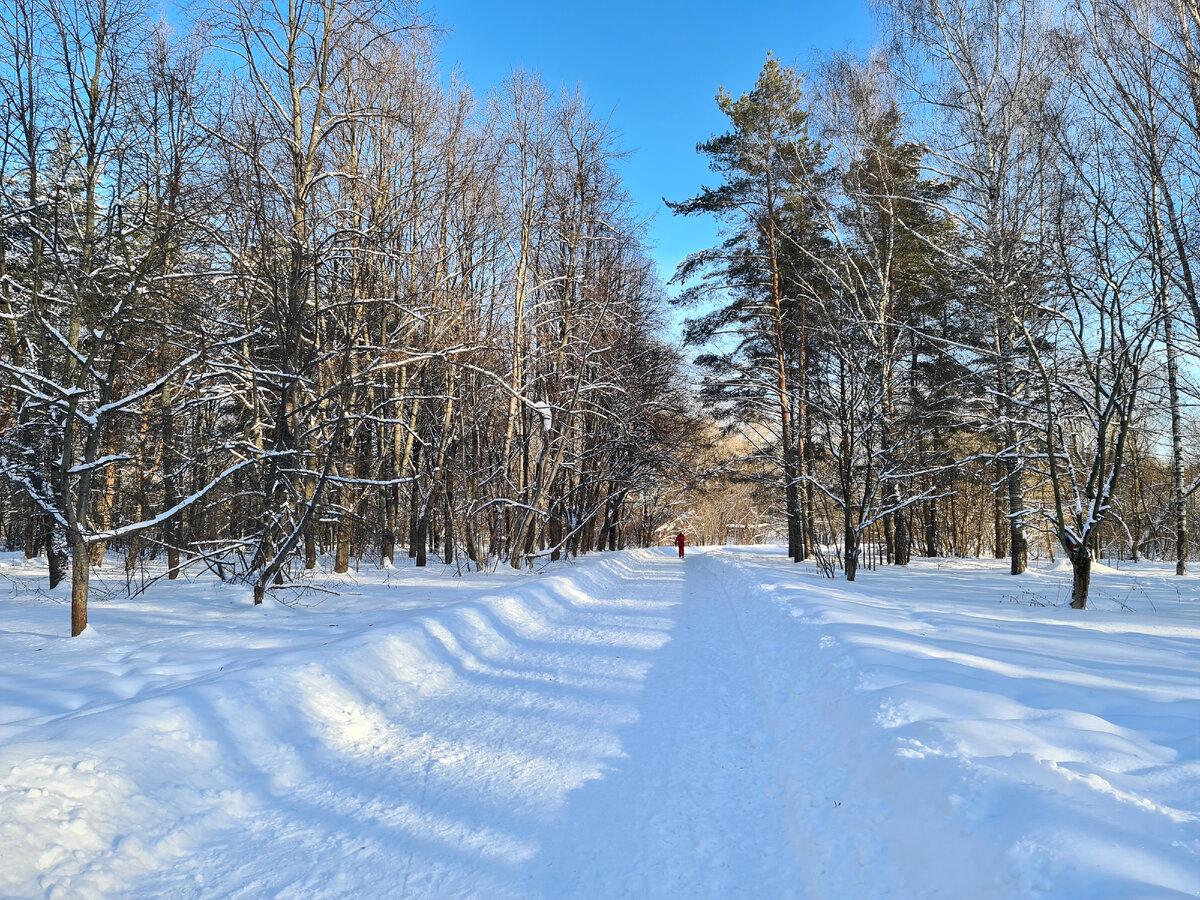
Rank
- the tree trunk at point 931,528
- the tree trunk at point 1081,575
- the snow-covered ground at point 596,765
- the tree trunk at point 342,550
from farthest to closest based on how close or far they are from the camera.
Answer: the tree trunk at point 931,528
the tree trunk at point 342,550
the tree trunk at point 1081,575
the snow-covered ground at point 596,765

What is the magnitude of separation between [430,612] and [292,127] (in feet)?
26.9

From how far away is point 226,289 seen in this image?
991 centimetres

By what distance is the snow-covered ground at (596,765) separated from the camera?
2354 millimetres

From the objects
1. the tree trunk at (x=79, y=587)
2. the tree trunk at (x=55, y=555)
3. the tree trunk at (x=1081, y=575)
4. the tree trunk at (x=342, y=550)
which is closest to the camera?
the tree trunk at (x=79, y=587)

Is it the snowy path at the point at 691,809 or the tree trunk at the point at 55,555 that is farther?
the tree trunk at the point at 55,555

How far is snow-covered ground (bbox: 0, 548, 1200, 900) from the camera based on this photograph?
92.7 inches

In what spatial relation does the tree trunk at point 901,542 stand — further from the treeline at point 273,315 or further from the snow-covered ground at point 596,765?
the snow-covered ground at point 596,765

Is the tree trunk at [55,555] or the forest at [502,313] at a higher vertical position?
the forest at [502,313]

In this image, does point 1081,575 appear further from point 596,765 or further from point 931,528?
point 931,528

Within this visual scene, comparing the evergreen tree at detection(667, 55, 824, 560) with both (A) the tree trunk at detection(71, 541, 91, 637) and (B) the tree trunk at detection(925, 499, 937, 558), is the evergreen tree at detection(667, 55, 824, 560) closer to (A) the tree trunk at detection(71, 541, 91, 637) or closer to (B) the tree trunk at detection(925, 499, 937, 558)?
(B) the tree trunk at detection(925, 499, 937, 558)

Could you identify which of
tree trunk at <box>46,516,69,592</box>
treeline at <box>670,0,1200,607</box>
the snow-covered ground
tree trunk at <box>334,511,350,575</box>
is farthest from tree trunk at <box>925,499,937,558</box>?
tree trunk at <box>46,516,69,592</box>

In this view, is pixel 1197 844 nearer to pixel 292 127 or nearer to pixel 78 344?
pixel 78 344

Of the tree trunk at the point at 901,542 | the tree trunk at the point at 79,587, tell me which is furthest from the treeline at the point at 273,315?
the tree trunk at the point at 901,542

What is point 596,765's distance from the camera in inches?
139
